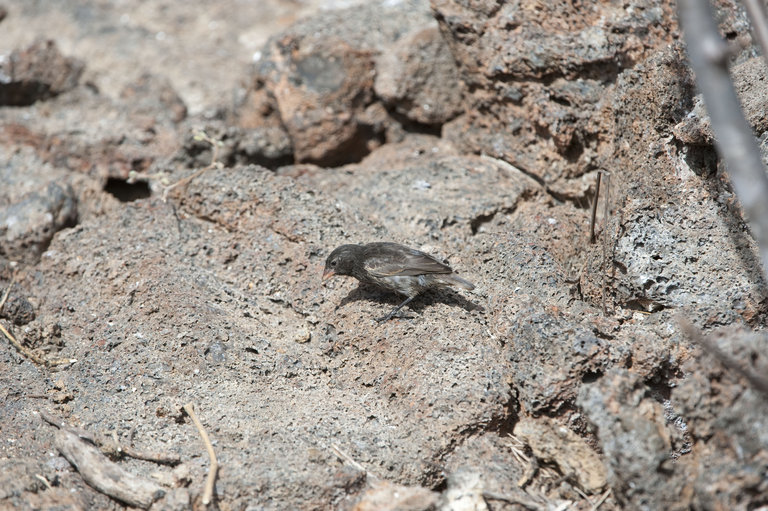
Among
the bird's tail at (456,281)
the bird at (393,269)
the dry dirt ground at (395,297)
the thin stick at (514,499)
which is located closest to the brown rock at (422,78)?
the dry dirt ground at (395,297)

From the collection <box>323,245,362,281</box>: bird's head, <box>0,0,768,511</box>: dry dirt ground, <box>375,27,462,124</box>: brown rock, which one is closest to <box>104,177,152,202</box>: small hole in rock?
<box>0,0,768,511</box>: dry dirt ground

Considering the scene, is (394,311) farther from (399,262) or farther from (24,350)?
(24,350)

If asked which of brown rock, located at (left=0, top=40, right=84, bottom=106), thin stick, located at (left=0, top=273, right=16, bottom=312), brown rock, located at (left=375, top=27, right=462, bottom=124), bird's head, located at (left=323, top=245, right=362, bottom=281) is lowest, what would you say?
thin stick, located at (left=0, top=273, right=16, bottom=312)

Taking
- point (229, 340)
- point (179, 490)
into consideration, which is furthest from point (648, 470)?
point (229, 340)

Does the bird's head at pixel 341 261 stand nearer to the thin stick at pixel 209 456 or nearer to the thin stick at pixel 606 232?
the thin stick at pixel 209 456

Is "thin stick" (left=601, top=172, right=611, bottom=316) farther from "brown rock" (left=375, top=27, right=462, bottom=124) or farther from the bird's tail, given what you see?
"brown rock" (left=375, top=27, right=462, bottom=124)

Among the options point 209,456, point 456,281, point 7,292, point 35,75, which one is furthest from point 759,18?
point 35,75

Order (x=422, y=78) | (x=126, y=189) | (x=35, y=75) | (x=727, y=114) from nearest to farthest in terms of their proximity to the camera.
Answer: (x=727, y=114) → (x=422, y=78) → (x=126, y=189) → (x=35, y=75)
